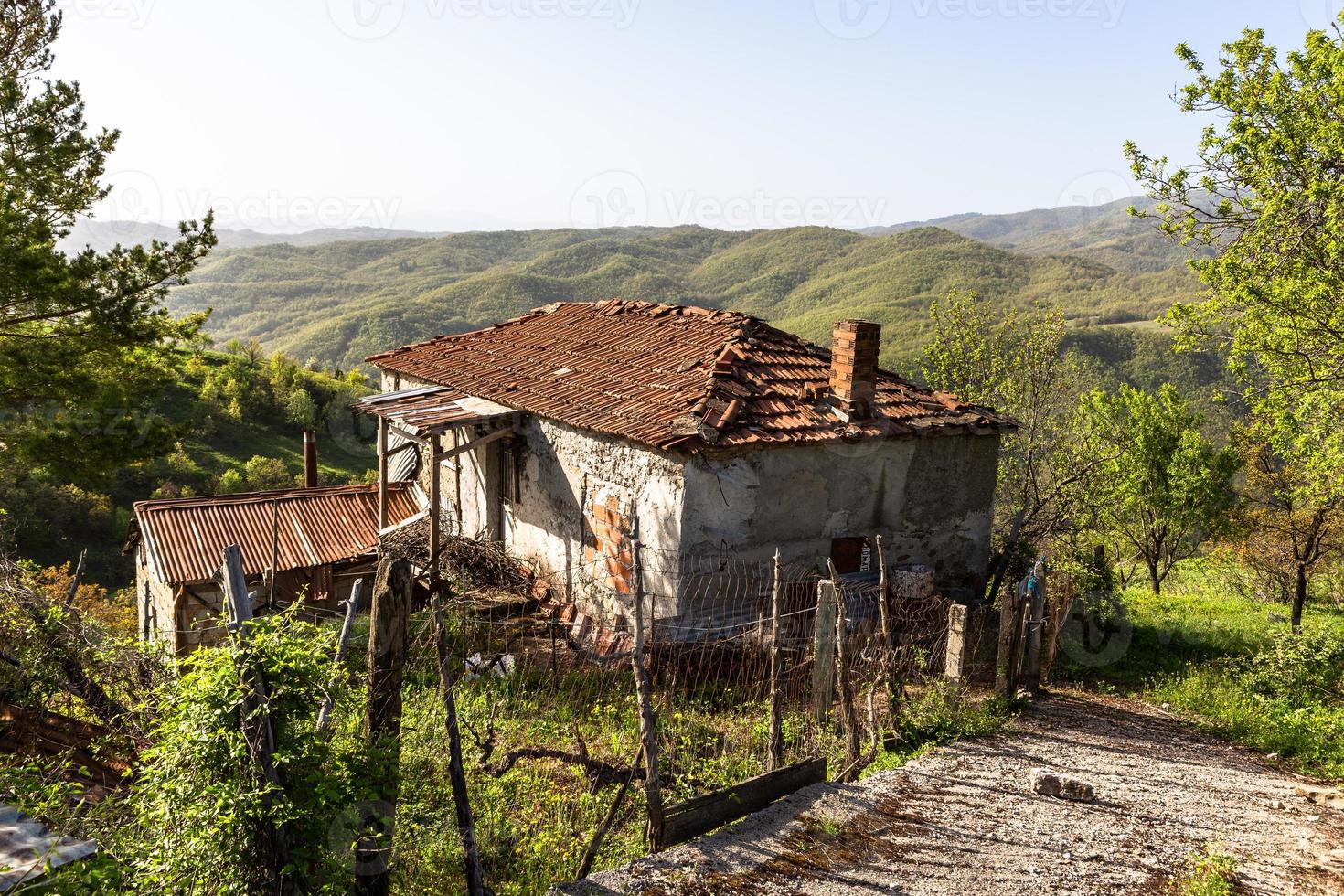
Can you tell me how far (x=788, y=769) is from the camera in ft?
17.4

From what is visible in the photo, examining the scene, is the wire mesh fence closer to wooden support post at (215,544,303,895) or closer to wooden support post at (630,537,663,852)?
wooden support post at (630,537,663,852)

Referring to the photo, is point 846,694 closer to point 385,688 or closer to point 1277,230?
point 385,688

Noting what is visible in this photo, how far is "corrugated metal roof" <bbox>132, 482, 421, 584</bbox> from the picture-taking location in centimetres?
1258

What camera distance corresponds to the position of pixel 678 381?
11.0 metres

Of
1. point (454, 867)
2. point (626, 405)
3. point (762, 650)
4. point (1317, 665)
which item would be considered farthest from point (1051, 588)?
point (454, 867)

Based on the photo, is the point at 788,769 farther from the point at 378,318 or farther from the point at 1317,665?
the point at 378,318

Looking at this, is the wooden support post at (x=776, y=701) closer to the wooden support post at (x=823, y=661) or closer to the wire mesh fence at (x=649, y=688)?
the wire mesh fence at (x=649, y=688)

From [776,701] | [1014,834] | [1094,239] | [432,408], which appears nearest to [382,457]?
[432,408]

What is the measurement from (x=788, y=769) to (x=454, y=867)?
7.00 ft

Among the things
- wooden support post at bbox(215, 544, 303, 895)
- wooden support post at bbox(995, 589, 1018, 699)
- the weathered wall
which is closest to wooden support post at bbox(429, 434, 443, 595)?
the weathered wall

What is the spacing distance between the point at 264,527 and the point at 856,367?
10.1 metres

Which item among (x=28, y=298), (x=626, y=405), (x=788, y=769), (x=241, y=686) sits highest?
(x=28, y=298)

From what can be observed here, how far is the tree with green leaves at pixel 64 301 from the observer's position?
41.0 ft

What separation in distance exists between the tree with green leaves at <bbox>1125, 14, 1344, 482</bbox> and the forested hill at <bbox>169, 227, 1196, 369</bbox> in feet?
146
